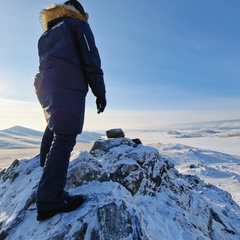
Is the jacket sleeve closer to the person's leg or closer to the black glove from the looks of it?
the black glove

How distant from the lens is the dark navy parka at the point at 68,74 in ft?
9.53

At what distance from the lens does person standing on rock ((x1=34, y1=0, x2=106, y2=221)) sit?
2.90 meters

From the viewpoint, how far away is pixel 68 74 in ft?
9.76

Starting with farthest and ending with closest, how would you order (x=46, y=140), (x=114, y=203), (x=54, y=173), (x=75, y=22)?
(x=46, y=140), (x=114, y=203), (x=75, y=22), (x=54, y=173)

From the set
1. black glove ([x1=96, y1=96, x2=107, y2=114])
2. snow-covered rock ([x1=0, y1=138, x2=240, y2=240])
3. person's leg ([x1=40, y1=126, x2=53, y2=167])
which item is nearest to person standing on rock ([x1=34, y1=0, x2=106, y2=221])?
black glove ([x1=96, y1=96, x2=107, y2=114])

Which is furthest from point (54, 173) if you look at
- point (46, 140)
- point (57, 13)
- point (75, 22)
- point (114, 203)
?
point (57, 13)

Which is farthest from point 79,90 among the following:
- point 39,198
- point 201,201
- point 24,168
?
point 201,201

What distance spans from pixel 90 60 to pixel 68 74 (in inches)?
12.9

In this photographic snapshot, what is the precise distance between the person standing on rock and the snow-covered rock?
1.10 ft

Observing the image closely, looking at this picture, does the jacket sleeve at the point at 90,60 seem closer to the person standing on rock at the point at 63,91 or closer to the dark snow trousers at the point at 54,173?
the person standing on rock at the point at 63,91

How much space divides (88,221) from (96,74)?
1.91 metres

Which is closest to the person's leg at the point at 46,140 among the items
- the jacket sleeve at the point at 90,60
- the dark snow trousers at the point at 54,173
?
the dark snow trousers at the point at 54,173

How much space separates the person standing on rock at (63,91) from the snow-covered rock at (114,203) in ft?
1.10

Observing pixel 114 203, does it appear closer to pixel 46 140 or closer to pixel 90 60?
pixel 46 140
